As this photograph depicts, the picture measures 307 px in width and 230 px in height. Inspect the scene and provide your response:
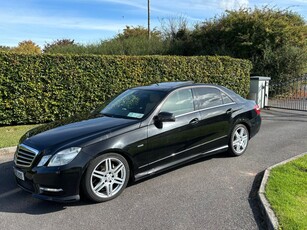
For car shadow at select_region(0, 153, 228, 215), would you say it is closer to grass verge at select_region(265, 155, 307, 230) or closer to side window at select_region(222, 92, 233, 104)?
grass verge at select_region(265, 155, 307, 230)

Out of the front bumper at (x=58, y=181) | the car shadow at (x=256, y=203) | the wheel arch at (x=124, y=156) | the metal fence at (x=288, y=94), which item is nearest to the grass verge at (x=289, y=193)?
the car shadow at (x=256, y=203)

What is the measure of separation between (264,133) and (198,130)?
Result: 12.4ft

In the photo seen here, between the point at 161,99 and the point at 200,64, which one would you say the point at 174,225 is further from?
the point at 200,64

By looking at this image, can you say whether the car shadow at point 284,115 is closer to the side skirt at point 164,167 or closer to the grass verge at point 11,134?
the side skirt at point 164,167

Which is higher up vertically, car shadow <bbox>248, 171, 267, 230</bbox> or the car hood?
the car hood

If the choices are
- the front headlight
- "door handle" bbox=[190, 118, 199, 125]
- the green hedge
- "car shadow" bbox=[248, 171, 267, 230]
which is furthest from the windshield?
the green hedge

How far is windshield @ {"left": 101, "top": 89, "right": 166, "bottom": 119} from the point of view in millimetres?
4922

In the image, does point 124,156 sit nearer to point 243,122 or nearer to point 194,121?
point 194,121

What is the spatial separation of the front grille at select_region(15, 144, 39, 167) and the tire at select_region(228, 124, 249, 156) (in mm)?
3498

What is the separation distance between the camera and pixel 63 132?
441cm

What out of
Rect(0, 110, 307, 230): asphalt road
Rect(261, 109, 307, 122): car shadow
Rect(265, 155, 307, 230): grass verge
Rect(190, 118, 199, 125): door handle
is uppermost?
Rect(190, 118, 199, 125): door handle

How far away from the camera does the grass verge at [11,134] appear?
725 centimetres

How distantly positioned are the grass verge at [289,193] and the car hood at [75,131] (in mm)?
2075

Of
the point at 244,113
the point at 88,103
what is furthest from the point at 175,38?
the point at 244,113
